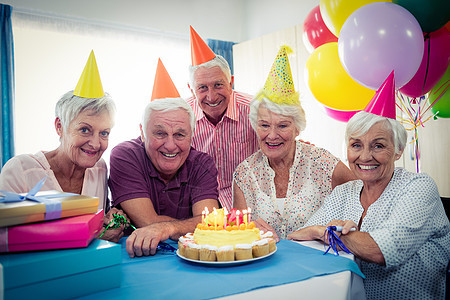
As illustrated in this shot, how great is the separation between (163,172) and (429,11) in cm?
193

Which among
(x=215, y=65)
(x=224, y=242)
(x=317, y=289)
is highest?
(x=215, y=65)

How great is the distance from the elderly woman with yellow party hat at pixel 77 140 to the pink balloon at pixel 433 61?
2.06 metres

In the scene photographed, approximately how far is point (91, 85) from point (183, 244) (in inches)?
37.8

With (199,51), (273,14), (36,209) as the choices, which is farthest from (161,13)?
(36,209)

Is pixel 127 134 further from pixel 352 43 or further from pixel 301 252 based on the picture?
pixel 301 252

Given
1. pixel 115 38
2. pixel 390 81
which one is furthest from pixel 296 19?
pixel 390 81

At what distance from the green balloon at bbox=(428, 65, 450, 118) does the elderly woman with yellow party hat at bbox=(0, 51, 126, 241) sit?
2.28 metres

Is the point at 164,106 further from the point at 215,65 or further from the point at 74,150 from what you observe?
the point at 215,65

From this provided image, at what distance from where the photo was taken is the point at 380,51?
228 centimetres

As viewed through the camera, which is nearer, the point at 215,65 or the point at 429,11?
the point at 429,11

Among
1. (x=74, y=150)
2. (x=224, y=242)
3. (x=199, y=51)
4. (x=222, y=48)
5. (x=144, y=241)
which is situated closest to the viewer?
(x=224, y=242)

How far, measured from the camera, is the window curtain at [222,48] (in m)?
6.23

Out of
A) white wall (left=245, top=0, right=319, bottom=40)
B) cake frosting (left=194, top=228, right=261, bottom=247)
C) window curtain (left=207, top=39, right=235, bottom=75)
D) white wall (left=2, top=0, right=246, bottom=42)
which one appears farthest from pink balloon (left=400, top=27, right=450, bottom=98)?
white wall (left=2, top=0, right=246, bottom=42)

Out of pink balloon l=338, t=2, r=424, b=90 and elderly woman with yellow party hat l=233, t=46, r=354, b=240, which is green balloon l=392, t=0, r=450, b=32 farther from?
elderly woman with yellow party hat l=233, t=46, r=354, b=240
